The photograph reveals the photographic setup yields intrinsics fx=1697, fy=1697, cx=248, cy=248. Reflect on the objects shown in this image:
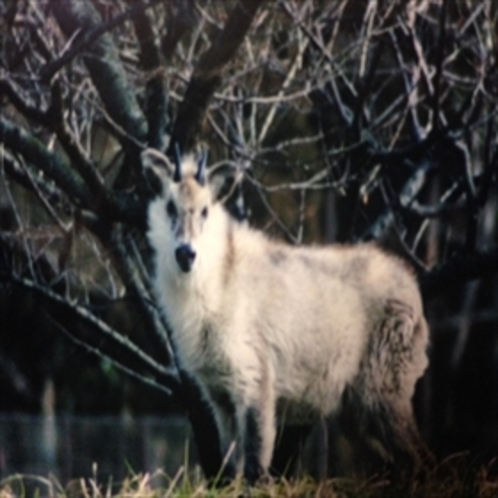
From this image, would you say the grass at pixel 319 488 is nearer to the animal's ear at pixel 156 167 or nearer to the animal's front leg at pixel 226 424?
the animal's front leg at pixel 226 424

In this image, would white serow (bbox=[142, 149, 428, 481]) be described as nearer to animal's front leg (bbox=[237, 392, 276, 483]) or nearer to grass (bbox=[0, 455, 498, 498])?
animal's front leg (bbox=[237, 392, 276, 483])

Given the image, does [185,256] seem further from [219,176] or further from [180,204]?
[219,176]

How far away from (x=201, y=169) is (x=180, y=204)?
0.21 metres

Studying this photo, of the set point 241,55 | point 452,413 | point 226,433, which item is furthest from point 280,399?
point 452,413

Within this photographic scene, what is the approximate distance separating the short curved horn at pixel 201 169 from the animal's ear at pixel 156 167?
0.45ft

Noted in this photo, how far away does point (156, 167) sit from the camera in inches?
342

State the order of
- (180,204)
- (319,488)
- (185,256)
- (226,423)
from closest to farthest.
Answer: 1. (319,488)
2. (185,256)
3. (180,204)
4. (226,423)

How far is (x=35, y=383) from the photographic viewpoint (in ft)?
55.8

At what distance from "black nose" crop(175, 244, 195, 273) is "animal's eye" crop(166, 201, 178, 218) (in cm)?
19

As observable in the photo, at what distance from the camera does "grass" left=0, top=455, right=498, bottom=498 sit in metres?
7.41

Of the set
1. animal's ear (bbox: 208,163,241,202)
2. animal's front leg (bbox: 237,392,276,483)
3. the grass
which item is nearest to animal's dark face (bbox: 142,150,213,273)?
animal's ear (bbox: 208,163,241,202)

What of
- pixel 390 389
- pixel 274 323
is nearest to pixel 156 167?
pixel 274 323

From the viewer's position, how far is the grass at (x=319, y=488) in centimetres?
741

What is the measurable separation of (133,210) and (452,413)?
6546 millimetres
